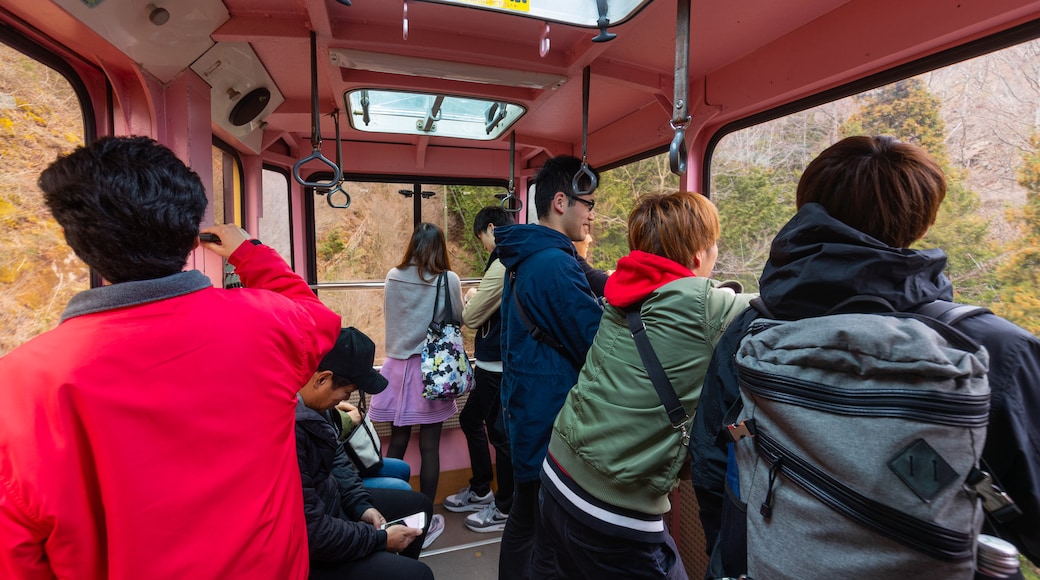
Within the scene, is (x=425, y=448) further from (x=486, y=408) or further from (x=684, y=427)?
(x=684, y=427)

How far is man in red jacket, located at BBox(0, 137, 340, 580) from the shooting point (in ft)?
2.38

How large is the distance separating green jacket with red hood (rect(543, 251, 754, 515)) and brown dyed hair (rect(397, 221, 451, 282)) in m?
1.57

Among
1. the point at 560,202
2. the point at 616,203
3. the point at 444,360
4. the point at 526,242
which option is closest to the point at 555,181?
the point at 560,202

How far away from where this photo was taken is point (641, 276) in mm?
1235

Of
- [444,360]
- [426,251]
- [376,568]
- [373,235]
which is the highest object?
[373,235]

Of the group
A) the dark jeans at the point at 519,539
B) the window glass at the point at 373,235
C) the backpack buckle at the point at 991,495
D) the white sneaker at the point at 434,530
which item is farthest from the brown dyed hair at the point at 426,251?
the backpack buckle at the point at 991,495

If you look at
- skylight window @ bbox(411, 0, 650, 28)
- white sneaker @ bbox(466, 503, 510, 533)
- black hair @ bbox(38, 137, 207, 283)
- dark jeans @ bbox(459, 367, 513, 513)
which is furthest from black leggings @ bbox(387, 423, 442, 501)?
skylight window @ bbox(411, 0, 650, 28)

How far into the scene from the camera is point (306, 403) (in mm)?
1670

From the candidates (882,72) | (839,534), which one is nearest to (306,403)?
(839,534)

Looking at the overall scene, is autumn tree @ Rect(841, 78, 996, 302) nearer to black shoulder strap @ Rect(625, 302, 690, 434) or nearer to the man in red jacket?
black shoulder strap @ Rect(625, 302, 690, 434)

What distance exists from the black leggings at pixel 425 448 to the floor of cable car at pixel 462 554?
11.3 inches

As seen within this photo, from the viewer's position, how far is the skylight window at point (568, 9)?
4.68 ft

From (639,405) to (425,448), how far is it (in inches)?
75.5

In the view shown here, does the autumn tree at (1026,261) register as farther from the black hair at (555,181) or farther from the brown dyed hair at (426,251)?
the brown dyed hair at (426,251)
